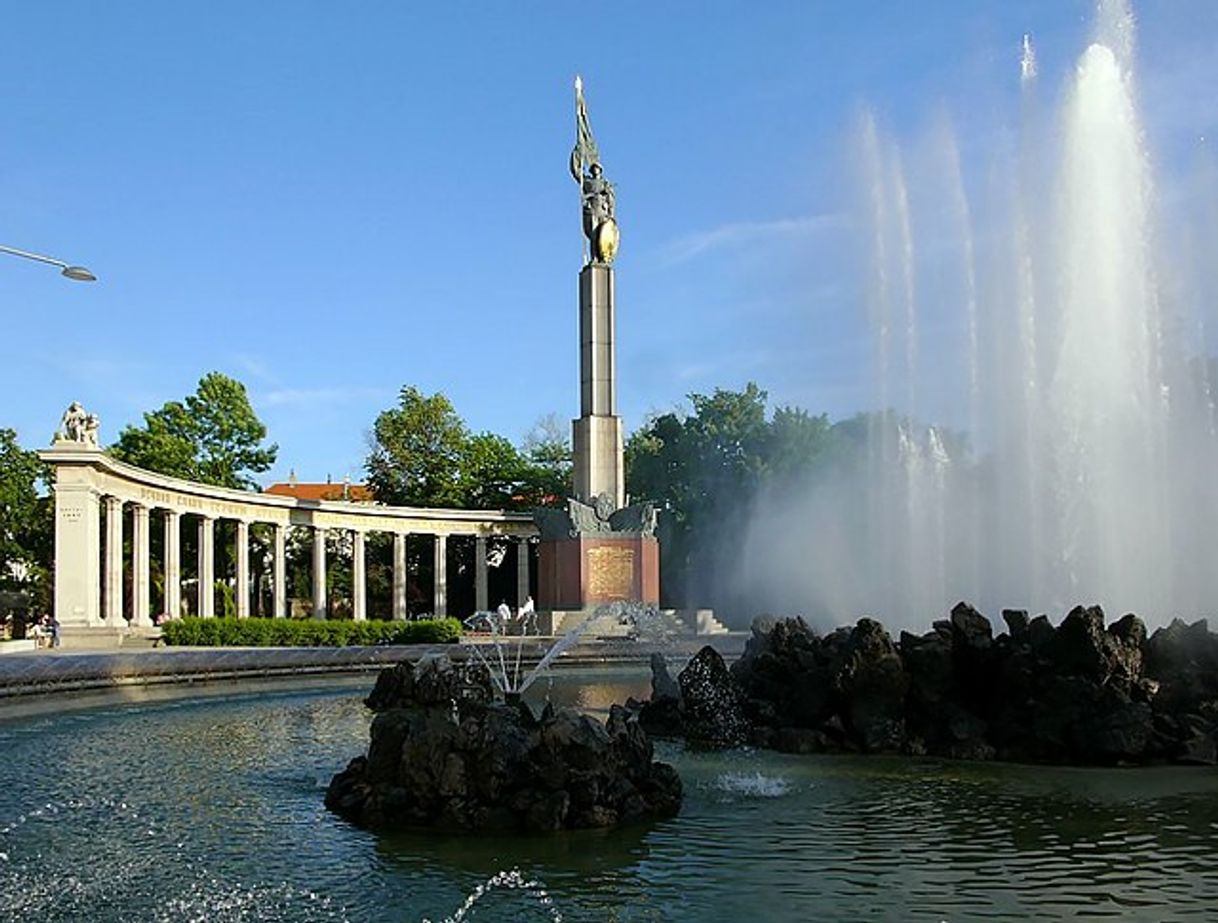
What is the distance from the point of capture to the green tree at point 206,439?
6469 cm

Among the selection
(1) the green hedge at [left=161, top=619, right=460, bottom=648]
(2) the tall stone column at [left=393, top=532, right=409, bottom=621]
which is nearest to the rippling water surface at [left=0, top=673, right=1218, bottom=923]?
(1) the green hedge at [left=161, top=619, right=460, bottom=648]

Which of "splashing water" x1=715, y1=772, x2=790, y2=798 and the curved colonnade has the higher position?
the curved colonnade

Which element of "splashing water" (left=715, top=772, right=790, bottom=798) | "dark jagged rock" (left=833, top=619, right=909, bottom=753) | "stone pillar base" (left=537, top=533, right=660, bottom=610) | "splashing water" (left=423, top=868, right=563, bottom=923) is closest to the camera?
"splashing water" (left=423, top=868, right=563, bottom=923)

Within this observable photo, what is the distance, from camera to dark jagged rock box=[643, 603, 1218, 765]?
1554cm

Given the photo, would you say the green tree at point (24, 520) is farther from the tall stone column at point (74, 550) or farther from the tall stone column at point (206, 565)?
the tall stone column at point (74, 550)

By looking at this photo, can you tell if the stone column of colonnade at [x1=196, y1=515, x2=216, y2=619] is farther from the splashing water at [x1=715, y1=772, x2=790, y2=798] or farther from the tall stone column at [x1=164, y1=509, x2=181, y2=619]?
the splashing water at [x1=715, y1=772, x2=790, y2=798]

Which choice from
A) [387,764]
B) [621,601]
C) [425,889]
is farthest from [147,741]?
[621,601]

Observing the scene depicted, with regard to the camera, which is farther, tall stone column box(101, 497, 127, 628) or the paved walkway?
tall stone column box(101, 497, 127, 628)

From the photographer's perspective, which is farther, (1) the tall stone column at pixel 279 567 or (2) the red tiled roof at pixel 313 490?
(2) the red tiled roof at pixel 313 490

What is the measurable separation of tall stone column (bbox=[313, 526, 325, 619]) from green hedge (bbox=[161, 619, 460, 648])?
17.4 m

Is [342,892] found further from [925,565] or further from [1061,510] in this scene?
[925,565]

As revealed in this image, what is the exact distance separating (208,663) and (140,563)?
25.9 m

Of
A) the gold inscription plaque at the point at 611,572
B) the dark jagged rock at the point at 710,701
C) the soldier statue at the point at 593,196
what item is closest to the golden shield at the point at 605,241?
the soldier statue at the point at 593,196

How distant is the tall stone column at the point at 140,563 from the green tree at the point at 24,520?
38.9 ft
